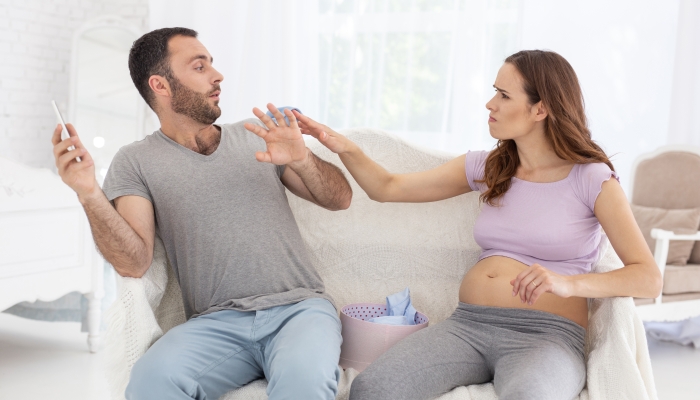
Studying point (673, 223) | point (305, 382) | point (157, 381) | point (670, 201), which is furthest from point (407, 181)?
point (670, 201)

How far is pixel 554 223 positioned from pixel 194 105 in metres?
1.02

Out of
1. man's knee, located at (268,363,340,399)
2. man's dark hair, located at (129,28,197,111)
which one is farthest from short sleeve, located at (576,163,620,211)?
man's dark hair, located at (129,28,197,111)

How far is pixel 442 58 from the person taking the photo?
3576mm

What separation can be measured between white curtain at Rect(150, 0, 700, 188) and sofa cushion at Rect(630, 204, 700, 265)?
0.27 meters

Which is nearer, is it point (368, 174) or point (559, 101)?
point (559, 101)

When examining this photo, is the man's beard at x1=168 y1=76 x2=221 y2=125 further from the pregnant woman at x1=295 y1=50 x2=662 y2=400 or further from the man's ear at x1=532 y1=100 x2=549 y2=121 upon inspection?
the man's ear at x1=532 y1=100 x2=549 y2=121

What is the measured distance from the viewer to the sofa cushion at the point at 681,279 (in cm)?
307

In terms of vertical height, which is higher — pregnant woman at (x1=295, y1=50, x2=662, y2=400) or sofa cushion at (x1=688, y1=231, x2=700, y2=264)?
pregnant woman at (x1=295, y1=50, x2=662, y2=400)

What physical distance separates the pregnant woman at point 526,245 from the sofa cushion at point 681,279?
156cm

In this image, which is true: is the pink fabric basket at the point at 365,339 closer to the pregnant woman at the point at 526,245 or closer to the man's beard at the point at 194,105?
the pregnant woman at the point at 526,245

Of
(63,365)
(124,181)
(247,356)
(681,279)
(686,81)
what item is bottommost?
(63,365)

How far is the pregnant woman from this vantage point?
1.50 metres

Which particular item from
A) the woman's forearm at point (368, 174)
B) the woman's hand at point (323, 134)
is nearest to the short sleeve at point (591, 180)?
the woman's forearm at point (368, 174)

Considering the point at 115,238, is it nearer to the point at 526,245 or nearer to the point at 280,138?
the point at 280,138
